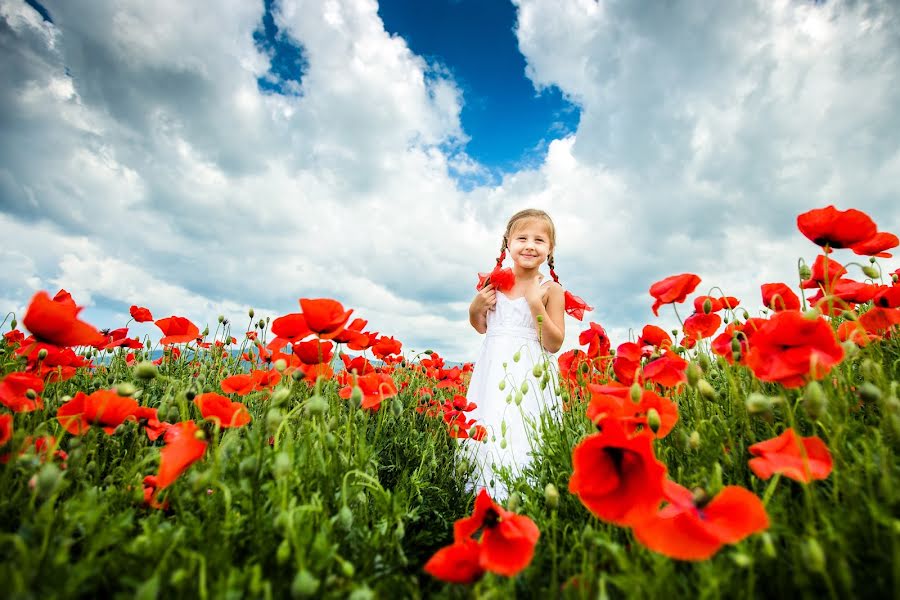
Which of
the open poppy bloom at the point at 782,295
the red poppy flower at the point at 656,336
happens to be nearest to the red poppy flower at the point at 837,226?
the open poppy bloom at the point at 782,295

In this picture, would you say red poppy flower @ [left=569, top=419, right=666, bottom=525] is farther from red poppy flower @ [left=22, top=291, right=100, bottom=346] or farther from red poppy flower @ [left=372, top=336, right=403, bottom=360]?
red poppy flower @ [left=372, top=336, right=403, bottom=360]

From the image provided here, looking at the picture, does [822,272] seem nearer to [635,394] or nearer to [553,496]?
[635,394]

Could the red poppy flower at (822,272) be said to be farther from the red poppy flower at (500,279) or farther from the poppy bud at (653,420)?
the red poppy flower at (500,279)

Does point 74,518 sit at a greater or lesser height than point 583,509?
lesser

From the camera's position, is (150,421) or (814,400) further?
(150,421)

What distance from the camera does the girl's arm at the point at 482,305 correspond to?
4.67 meters

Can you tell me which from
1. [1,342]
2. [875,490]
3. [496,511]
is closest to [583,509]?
[496,511]

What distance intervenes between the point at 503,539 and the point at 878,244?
230cm

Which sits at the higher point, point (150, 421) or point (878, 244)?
point (878, 244)

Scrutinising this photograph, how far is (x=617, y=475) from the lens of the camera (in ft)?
4.09

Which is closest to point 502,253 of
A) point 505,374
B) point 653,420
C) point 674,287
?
point 505,374

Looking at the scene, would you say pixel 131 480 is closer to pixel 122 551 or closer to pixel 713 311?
pixel 122 551

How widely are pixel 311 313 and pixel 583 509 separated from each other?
1.42 meters

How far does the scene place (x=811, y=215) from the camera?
2.04 meters
